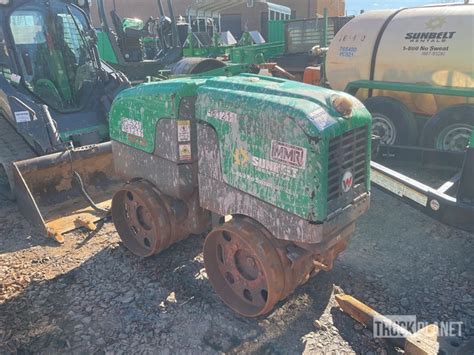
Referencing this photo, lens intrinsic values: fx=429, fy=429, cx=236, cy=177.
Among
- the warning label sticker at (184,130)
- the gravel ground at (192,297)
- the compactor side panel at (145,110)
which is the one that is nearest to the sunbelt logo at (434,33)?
the gravel ground at (192,297)

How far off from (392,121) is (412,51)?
0.93 metres

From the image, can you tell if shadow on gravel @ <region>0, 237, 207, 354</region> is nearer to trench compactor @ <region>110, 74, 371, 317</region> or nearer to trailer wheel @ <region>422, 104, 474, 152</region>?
trench compactor @ <region>110, 74, 371, 317</region>

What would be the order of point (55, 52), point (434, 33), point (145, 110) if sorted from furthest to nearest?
1. point (55, 52)
2. point (434, 33)
3. point (145, 110)

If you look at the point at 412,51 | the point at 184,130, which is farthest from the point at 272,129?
the point at 412,51

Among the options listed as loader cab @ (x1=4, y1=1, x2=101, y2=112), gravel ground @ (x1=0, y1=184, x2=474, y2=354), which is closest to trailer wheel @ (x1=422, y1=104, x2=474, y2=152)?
gravel ground @ (x1=0, y1=184, x2=474, y2=354)

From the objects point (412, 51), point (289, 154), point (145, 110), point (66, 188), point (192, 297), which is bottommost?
point (192, 297)

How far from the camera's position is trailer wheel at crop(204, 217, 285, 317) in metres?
2.75

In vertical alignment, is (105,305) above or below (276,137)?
below

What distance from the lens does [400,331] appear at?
270 centimetres

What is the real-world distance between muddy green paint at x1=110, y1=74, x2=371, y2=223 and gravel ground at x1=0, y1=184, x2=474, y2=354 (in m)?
0.95

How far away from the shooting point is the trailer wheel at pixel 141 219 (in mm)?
3562

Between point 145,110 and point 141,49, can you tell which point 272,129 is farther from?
point 141,49

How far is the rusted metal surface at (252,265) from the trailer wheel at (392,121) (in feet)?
10.4

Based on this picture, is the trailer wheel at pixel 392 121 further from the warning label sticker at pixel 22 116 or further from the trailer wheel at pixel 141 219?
the warning label sticker at pixel 22 116
